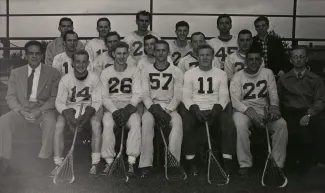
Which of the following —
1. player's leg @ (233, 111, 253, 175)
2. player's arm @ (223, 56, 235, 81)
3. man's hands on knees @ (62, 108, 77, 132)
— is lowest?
player's leg @ (233, 111, 253, 175)

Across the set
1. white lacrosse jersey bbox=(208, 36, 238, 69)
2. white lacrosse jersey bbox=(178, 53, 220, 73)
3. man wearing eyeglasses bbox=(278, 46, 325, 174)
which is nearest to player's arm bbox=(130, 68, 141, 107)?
white lacrosse jersey bbox=(178, 53, 220, 73)

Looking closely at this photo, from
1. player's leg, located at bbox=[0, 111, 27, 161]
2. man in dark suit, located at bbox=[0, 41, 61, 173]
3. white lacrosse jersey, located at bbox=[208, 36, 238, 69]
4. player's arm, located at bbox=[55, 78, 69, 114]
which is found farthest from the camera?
white lacrosse jersey, located at bbox=[208, 36, 238, 69]

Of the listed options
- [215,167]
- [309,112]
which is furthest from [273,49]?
[215,167]

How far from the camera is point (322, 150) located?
4.37m

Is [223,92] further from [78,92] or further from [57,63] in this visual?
[57,63]

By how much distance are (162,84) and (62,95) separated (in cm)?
103

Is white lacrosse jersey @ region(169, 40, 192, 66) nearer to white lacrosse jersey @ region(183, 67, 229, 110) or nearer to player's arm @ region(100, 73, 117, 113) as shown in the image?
white lacrosse jersey @ region(183, 67, 229, 110)

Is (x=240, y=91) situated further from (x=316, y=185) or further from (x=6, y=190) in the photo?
(x=6, y=190)

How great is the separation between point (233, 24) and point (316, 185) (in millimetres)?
2738

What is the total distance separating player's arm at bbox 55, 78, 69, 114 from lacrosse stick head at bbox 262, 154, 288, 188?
6.63 ft

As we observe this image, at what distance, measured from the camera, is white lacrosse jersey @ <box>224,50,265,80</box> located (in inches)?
194

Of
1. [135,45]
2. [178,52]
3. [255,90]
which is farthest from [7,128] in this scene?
[255,90]

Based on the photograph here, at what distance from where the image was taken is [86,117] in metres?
4.11

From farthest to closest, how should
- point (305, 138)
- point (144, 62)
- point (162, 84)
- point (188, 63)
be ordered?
point (188, 63)
point (144, 62)
point (162, 84)
point (305, 138)
